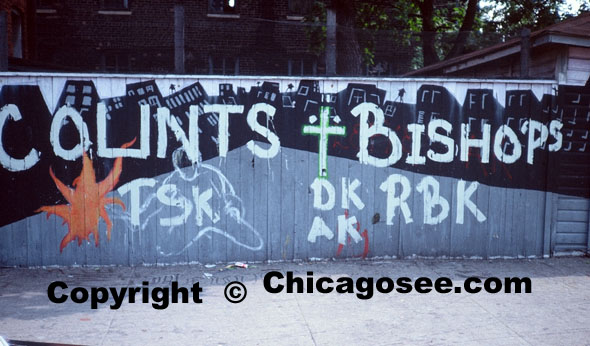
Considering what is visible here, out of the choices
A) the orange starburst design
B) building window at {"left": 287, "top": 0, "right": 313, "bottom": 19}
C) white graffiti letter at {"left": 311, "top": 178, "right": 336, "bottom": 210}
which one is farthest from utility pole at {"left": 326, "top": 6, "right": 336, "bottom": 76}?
building window at {"left": 287, "top": 0, "right": 313, "bottom": 19}

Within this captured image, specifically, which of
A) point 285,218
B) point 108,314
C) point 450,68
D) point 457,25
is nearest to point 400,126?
point 285,218

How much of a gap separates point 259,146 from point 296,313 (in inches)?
94.7

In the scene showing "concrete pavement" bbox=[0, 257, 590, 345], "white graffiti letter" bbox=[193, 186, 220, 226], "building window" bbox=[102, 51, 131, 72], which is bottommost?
"concrete pavement" bbox=[0, 257, 590, 345]

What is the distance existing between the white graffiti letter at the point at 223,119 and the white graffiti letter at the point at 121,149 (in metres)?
0.79

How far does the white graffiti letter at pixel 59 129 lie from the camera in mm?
6445

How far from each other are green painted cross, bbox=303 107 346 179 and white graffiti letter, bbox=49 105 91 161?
279 cm

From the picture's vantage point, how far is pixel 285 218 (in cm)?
682

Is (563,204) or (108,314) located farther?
(563,204)

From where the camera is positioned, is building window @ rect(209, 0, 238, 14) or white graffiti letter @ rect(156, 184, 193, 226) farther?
building window @ rect(209, 0, 238, 14)

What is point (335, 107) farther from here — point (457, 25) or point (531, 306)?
point (457, 25)

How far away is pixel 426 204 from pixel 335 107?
1.79 m

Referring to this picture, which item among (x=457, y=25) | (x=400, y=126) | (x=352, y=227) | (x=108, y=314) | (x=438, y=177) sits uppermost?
(x=457, y=25)

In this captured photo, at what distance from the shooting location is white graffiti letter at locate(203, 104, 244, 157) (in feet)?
21.8

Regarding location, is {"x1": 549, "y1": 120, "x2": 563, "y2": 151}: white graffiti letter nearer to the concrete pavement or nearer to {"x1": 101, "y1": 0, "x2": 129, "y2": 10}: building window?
the concrete pavement
